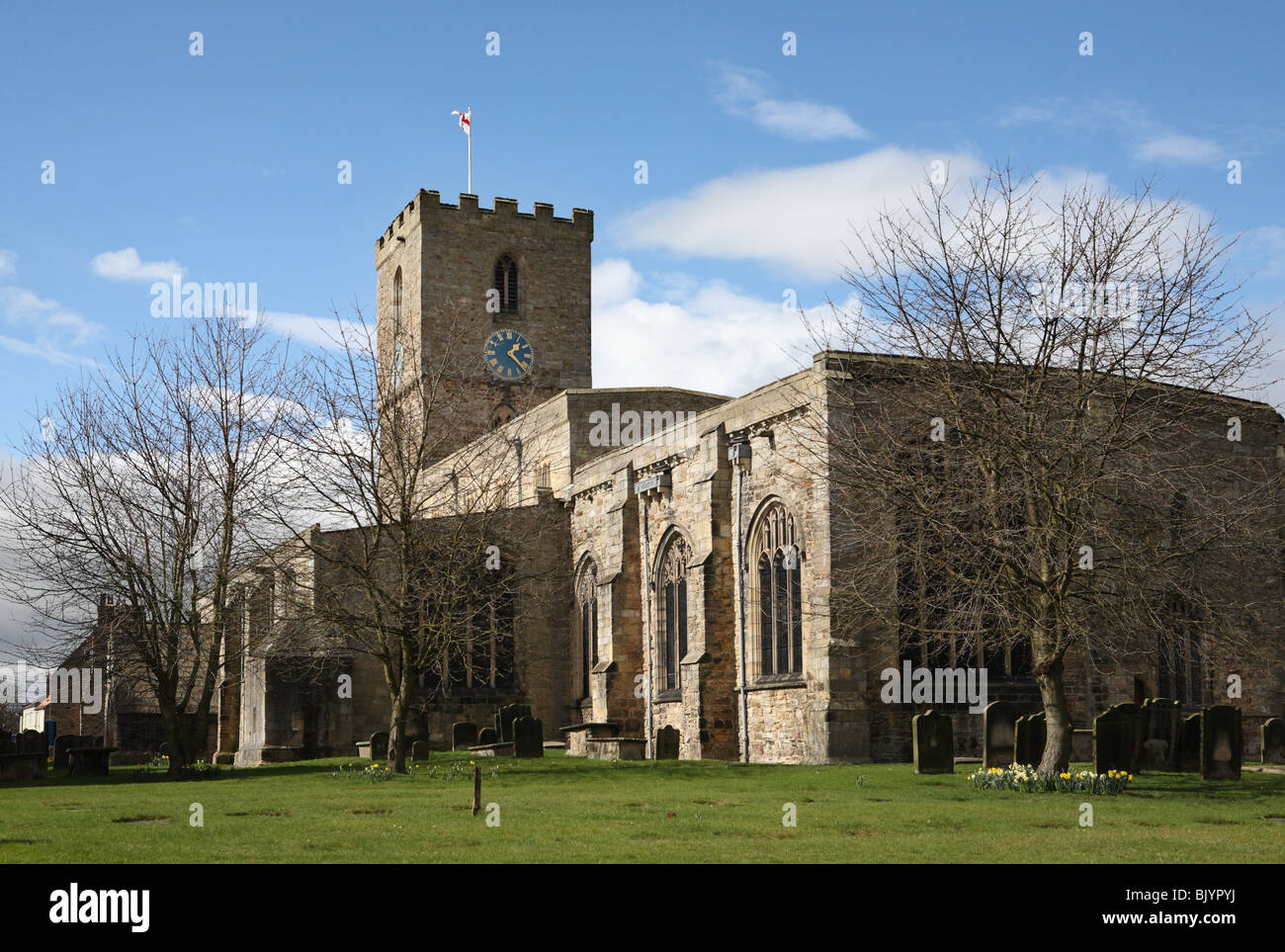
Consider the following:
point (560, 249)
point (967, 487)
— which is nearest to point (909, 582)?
point (967, 487)

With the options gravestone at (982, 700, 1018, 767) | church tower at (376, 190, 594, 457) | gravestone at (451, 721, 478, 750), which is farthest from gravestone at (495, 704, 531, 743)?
church tower at (376, 190, 594, 457)

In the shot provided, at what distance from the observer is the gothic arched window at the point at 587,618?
3450 centimetres

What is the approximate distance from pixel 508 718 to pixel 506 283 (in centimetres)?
2828

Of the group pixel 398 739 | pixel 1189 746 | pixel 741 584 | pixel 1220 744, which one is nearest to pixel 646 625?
pixel 741 584

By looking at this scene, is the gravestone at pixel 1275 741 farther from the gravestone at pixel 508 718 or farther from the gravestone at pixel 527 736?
the gravestone at pixel 508 718

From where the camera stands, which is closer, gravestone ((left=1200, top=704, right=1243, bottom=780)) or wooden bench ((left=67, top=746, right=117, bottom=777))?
gravestone ((left=1200, top=704, right=1243, bottom=780))

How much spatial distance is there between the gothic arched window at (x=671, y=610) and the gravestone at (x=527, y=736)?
4435 millimetres

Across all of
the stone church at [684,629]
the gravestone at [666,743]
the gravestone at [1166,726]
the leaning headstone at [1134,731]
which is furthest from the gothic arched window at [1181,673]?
the gravestone at [666,743]

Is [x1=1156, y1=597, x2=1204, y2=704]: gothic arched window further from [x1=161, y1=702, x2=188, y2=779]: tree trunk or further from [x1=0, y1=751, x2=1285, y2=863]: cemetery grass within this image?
[x1=161, y1=702, x2=188, y2=779]: tree trunk

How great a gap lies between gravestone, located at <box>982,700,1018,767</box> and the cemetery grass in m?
0.60

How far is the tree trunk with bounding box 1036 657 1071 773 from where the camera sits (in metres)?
18.3

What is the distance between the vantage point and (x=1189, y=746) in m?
21.4

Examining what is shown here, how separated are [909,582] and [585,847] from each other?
13426 millimetres

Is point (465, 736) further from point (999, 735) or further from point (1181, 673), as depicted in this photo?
point (1181, 673)
